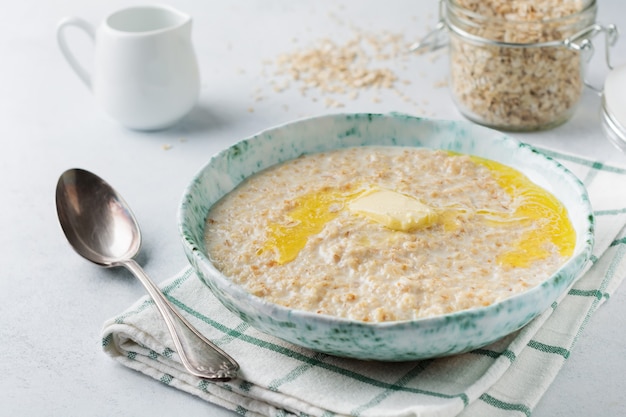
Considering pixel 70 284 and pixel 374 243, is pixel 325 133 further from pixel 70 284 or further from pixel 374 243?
pixel 70 284

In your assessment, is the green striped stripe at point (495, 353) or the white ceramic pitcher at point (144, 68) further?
the white ceramic pitcher at point (144, 68)

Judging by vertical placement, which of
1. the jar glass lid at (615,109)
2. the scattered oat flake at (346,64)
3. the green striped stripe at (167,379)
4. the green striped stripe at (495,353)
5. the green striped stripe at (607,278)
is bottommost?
the scattered oat flake at (346,64)

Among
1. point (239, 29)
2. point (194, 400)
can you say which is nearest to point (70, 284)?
Answer: point (194, 400)

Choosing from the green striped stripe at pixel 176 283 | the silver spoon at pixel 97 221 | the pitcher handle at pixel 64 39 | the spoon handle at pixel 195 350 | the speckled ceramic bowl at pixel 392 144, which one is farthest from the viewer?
the pitcher handle at pixel 64 39

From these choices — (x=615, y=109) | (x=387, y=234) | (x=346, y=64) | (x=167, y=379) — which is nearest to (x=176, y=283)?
(x=167, y=379)

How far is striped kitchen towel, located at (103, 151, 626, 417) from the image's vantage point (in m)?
1.39

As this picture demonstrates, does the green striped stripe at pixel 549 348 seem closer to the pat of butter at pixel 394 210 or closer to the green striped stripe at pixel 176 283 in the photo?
the pat of butter at pixel 394 210

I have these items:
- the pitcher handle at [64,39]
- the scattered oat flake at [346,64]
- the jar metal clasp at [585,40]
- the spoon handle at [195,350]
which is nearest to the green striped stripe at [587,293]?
the spoon handle at [195,350]

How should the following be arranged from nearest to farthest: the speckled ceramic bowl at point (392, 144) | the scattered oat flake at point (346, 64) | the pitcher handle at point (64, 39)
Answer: the speckled ceramic bowl at point (392, 144)
the pitcher handle at point (64, 39)
the scattered oat flake at point (346, 64)

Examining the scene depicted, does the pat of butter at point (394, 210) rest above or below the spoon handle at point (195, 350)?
above

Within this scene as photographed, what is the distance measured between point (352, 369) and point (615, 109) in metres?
1.10

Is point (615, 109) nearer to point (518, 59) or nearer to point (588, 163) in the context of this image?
point (588, 163)

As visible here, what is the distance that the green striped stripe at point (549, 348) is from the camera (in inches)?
60.1

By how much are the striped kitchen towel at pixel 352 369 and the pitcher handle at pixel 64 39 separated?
3.72 feet
